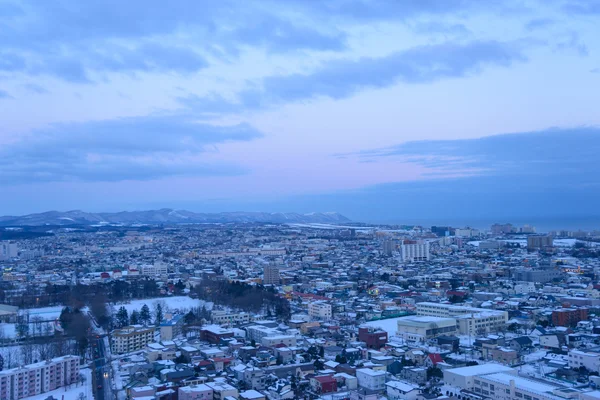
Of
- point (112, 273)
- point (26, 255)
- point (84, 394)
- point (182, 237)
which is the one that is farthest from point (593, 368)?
point (182, 237)

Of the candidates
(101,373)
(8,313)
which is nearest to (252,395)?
(101,373)

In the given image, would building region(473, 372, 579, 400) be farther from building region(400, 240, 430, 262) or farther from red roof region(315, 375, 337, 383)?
building region(400, 240, 430, 262)

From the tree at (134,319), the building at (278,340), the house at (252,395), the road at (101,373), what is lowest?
the road at (101,373)

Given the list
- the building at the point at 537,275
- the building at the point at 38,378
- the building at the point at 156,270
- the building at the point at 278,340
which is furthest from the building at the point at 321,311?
the building at the point at 156,270

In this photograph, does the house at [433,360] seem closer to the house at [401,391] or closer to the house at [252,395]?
the house at [401,391]

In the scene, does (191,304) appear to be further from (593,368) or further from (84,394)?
(593,368)

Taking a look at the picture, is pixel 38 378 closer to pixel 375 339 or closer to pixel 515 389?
pixel 375 339
